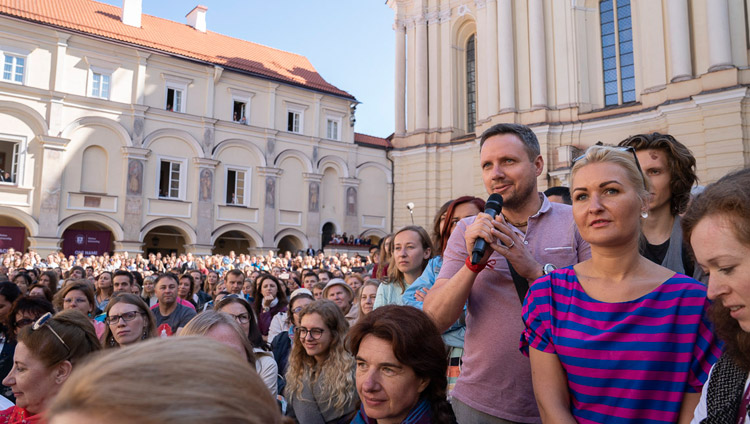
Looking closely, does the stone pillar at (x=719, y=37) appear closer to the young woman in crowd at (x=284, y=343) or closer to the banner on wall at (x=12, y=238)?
the young woman in crowd at (x=284, y=343)

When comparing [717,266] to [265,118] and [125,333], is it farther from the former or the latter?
[265,118]

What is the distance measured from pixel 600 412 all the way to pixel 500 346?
0.57m

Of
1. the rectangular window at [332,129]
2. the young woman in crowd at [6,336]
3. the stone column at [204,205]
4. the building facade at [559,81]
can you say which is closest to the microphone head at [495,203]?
the young woman in crowd at [6,336]

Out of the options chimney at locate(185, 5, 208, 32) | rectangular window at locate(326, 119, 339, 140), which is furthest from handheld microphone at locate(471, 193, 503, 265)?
chimney at locate(185, 5, 208, 32)

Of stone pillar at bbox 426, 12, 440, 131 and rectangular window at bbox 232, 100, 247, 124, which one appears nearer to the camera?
stone pillar at bbox 426, 12, 440, 131

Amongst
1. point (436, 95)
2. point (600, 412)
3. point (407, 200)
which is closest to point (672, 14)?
point (436, 95)

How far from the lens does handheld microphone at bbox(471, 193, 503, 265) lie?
2111 mm

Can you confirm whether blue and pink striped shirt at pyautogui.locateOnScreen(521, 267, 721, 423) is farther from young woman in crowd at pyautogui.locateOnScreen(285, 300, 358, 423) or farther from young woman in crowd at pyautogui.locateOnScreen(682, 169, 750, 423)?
young woman in crowd at pyautogui.locateOnScreen(285, 300, 358, 423)

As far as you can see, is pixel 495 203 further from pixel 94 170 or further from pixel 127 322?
pixel 94 170

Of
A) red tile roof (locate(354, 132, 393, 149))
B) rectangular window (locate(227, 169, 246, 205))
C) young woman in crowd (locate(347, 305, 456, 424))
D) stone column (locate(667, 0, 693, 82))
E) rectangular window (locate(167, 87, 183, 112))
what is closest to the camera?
young woman in crowd (locate(347, 305, 456, 424))

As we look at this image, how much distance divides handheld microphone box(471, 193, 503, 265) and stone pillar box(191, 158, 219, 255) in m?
24.6

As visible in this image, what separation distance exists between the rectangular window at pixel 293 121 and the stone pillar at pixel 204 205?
510cm

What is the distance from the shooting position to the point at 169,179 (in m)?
25.4

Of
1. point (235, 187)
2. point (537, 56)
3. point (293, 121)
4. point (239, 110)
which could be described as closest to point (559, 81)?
point (537, 56)
